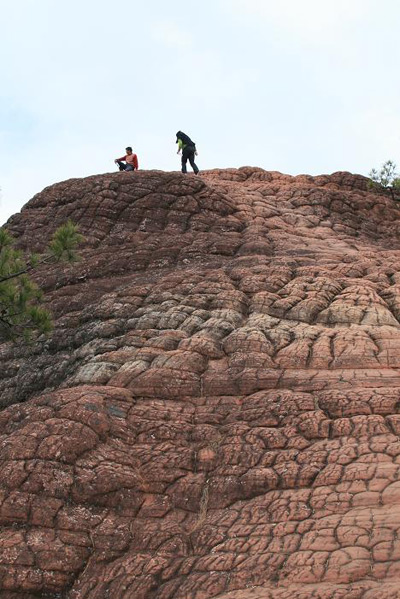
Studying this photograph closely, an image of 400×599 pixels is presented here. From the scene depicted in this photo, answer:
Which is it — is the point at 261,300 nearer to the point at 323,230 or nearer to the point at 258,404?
the point at 258,404

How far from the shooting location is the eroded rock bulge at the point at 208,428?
11844 mm

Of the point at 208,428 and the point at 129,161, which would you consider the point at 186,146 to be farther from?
the point at 208,428

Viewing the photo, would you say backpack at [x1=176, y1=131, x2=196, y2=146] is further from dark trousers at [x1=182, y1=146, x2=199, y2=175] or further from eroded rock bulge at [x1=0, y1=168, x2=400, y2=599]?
eroded rock bulge at [x1=0, y1=168, x2=400, y2=599]

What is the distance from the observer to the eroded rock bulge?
11844mm

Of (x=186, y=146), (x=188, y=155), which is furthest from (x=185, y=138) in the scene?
(x=188, y=155)

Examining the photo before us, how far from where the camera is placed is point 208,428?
14.7 m

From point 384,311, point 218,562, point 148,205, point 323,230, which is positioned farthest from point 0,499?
point 323,230

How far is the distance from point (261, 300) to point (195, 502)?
6.08 metres

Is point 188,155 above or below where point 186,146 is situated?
below

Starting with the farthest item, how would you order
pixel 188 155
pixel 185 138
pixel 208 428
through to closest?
1. pixel 188 155
2. pixel 185 138
3. pixel 208 428

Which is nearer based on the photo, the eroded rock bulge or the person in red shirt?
the eroded rock bulge

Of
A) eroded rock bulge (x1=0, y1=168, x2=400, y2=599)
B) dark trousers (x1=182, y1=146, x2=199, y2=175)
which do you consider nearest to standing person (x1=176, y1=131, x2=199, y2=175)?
dark trousers (x1=182, y1=146, x2=199, y2=175)

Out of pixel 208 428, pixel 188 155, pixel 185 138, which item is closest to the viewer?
pixel 208 428

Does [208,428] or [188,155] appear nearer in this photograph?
[208,428]
